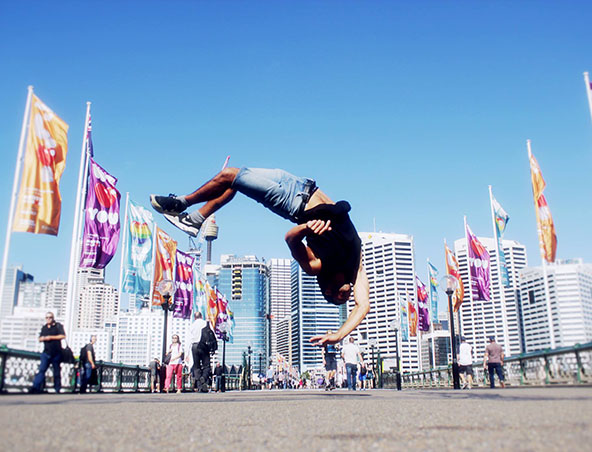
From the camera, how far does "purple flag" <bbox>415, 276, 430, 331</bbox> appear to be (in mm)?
35094

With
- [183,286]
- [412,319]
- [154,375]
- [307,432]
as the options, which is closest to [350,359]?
[154,375]

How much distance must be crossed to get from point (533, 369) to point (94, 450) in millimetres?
15224

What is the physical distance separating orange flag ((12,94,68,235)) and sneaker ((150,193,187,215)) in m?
9.07

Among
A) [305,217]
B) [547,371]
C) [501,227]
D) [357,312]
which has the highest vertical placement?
[501,227]

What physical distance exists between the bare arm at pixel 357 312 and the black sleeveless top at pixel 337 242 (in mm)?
123

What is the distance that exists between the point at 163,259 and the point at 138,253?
173 cm

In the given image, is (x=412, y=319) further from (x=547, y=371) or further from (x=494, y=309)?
(x=494, y=309)

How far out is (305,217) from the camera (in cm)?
579

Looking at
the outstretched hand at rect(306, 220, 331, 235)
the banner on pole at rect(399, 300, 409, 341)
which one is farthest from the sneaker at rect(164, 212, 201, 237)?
the banner on pole at rect(399, 300, 409, 341)

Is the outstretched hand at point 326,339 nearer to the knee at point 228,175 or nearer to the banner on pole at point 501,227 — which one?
the knee at point 228,175

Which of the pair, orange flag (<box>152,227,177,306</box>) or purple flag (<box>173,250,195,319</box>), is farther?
purple flag (<box>173,250,195,319</box>)

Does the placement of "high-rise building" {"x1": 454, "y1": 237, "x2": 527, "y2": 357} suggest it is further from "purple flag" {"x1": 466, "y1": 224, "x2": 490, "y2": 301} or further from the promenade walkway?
the promenade walkway

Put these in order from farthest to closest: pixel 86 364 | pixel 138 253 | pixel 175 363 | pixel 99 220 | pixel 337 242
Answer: pixel 138 253, pixel 99 220, pixel 175 363, pixel 86 364, pixel 337 242

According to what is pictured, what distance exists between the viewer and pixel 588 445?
7.07ft
